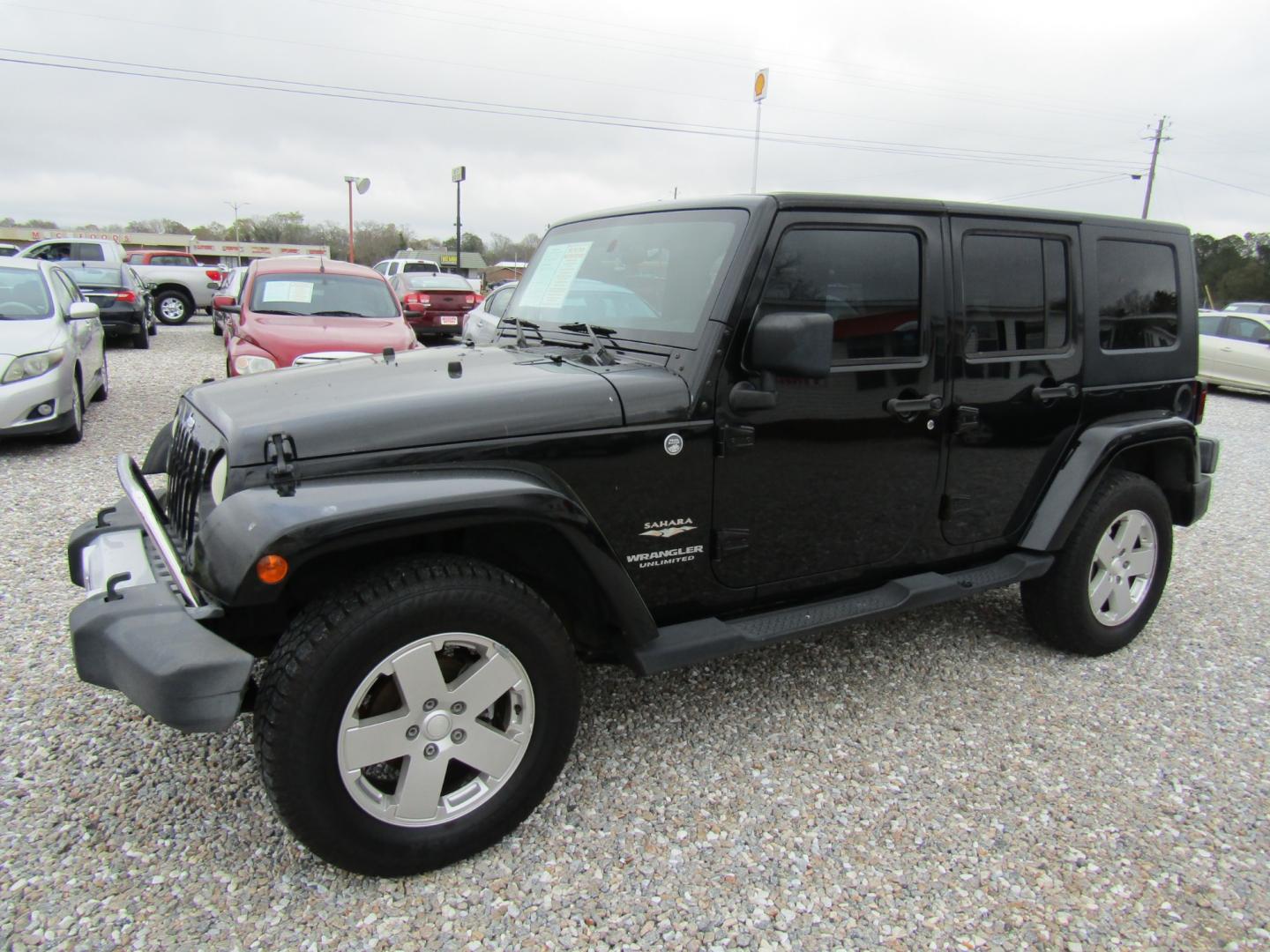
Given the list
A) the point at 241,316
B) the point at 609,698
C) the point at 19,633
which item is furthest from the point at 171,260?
the point at 609,698

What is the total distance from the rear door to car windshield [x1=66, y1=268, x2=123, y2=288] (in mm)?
14363

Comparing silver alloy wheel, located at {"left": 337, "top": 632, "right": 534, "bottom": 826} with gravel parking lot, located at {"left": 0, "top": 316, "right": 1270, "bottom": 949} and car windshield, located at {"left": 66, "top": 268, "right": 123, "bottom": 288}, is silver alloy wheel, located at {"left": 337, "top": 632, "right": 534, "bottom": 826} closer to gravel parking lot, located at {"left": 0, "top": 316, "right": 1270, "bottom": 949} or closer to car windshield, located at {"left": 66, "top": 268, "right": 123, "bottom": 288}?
gravel parking lot, located at {"left": 0, "top": 316, "right": 1270, "bottom": 949}

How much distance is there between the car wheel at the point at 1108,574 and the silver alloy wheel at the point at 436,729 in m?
2.48

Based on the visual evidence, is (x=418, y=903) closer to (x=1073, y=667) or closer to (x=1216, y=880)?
(x=1216, y=880)

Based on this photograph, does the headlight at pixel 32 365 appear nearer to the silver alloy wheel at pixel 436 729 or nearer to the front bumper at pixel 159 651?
the front bumper at pixel 159 651

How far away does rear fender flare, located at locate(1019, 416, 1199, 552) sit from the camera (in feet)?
11.4

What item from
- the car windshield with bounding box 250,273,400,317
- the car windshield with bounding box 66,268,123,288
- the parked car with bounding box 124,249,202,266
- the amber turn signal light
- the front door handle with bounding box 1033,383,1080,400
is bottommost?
the amber turn signal light

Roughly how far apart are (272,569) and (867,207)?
89.8 inches

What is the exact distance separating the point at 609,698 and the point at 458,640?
4.03 ft

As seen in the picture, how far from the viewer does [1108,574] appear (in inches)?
147

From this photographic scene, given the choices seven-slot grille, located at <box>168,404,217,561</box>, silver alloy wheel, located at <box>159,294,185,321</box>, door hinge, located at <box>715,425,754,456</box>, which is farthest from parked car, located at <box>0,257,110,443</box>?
silver alloy wheel, located at <box>159,294,185,321</box>

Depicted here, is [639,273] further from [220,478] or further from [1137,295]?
[1137,295]

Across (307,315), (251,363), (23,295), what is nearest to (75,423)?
(23,295)

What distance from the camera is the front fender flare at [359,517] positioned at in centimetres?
198
